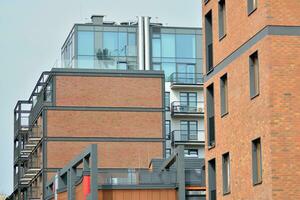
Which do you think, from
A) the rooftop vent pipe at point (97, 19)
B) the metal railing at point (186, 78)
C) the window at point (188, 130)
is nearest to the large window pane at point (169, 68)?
the metal railing at point (186, 78)

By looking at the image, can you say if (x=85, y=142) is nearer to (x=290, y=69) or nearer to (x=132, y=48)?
(x=132, y=48)

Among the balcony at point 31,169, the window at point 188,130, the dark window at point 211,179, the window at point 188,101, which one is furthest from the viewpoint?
the window at point 188,101

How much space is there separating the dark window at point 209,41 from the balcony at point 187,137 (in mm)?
46116

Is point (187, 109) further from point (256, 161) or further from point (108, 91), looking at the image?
point (256, 161)

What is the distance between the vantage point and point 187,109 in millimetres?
83000

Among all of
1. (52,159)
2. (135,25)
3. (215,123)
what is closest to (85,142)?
(52,159)

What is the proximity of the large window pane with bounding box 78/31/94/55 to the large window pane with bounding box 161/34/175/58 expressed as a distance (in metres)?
7.08

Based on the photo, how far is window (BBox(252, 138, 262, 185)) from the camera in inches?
1086

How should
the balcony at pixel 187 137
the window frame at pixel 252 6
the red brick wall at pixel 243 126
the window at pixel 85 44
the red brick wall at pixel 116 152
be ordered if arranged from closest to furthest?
the red brick wall at pixel 243 126 → the window frame at pixel 252 6 → the red brick wall at pixel 116 152 → the balcony at pixel 187 137 → the window at pixel 85 44

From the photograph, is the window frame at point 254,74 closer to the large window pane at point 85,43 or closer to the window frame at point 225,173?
the window frame at point 225,173

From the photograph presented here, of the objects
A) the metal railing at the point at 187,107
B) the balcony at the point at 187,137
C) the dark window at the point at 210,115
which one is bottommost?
the dark window at the point at 210,115

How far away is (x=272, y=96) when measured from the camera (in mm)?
26656

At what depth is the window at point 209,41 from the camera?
33.8m

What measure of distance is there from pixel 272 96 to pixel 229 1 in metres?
5.57
